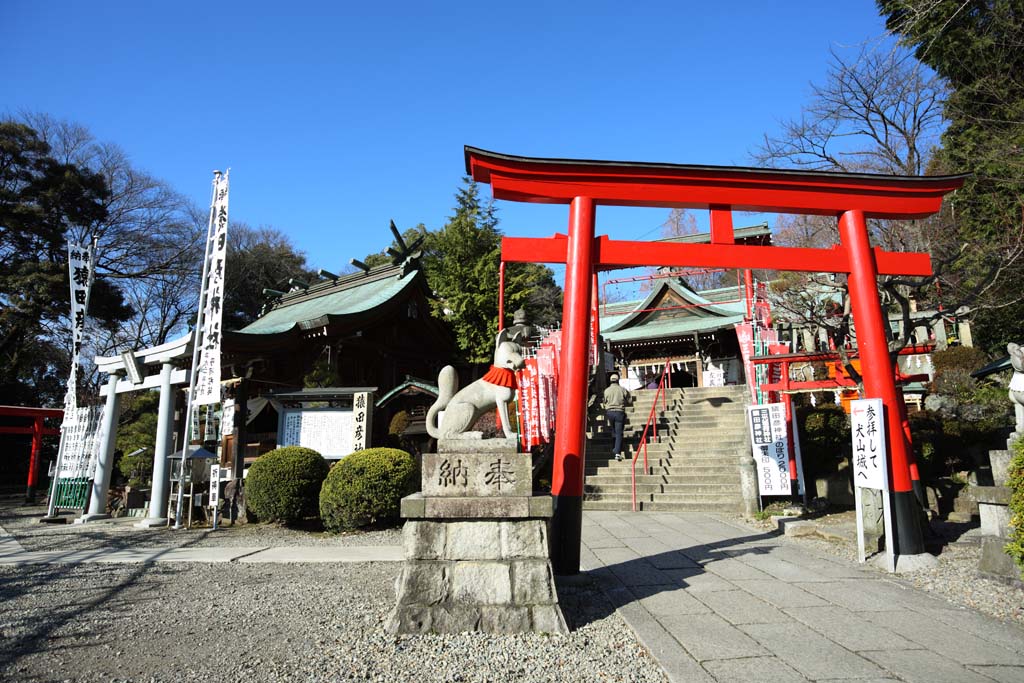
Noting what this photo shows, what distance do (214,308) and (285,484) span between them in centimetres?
348

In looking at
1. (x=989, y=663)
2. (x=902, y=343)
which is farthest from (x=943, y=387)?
(x=989, y=663)

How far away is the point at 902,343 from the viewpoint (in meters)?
7.78

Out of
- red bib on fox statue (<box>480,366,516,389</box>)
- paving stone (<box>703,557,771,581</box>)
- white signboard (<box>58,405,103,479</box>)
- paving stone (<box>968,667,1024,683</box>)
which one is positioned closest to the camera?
paving stone (<box>968,667,1024,683</box>)

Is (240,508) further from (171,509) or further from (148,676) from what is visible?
(148,676)

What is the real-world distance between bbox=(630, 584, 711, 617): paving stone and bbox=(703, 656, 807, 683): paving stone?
1.04 metres

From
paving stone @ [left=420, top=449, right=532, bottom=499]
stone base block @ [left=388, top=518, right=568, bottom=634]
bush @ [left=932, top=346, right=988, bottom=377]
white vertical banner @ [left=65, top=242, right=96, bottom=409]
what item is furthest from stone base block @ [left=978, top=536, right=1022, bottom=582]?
white vertical banner @ [left=65, top=242, right=96, bottom=409]

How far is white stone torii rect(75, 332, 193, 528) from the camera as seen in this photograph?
1053 cm

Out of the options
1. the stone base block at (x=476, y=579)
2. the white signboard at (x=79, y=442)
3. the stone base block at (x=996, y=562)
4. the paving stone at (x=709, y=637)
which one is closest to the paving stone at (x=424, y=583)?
the stone base block at (x=476, y=579)

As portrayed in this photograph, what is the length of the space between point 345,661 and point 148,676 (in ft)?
3.96

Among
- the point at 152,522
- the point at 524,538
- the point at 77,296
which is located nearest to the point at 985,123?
the point at 524,538

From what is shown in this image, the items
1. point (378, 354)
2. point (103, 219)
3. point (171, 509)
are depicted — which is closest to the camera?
point (171, 509)

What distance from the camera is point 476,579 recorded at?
14.1 ft

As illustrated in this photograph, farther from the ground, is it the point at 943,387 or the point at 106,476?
the point at 943,387

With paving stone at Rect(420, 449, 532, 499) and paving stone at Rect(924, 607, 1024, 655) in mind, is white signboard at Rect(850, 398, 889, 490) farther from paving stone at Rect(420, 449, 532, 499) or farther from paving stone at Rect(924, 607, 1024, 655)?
paving stone at Rect(420, 449, 532, 499)
